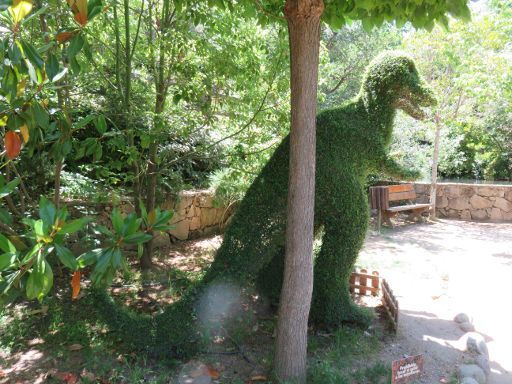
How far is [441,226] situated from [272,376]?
782 cm

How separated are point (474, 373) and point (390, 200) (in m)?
6.71

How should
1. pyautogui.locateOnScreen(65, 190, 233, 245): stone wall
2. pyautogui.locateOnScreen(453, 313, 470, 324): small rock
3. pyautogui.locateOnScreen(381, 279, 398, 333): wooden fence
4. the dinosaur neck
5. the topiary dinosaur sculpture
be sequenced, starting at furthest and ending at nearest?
pyautogui.locateOnScreen(65, 190, 233, 245): stone wall
pyautogui.locateOnScreen(453, 313, 470, 324): small rock
the dinosaur neck
pyautogui.locateOnScreen(381, 279, 398, 333): wooden fence
the topiary dinosaur sculpture

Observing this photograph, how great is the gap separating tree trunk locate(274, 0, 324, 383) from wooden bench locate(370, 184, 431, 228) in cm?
648

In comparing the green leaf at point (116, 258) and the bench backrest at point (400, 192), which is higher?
the green leaf at point (116, 258)

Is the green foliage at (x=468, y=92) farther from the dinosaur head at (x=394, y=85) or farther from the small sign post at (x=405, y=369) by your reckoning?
the small sign post at (x=405, y=369)

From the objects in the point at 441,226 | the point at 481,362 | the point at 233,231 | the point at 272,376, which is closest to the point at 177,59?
the point at 233,231

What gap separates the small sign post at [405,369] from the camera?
2.82m

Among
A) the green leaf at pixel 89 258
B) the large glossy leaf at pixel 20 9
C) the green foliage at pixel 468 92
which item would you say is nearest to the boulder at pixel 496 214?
the green foliage at pixel 468 92

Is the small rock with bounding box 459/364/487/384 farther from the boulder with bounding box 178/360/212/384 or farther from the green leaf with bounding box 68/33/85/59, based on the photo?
the green leaf with bounding box 68/33/85/59

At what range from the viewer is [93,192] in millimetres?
5164

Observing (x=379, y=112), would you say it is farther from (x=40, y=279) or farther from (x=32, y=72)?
(x=40, y=279)

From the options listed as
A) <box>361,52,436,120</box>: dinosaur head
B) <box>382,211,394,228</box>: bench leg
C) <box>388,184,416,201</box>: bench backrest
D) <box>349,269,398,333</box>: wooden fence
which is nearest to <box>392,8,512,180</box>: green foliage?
<box>361,52,436,120</box>: dinosaur head

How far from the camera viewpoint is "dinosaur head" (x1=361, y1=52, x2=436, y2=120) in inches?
160

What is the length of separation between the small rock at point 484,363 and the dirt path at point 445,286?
0.06 metres
